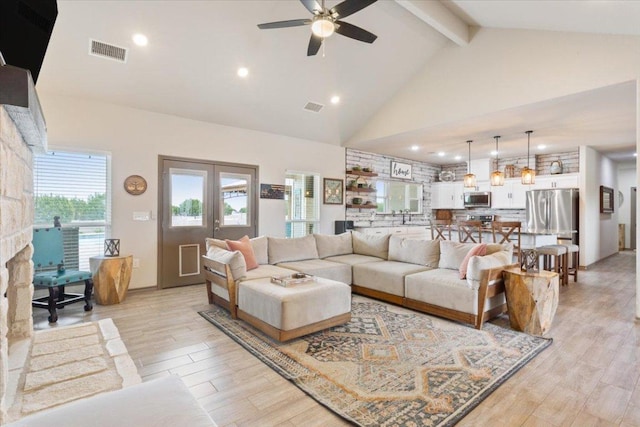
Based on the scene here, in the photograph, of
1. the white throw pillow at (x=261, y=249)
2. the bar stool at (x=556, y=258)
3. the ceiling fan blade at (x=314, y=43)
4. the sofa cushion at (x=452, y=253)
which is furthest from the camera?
the bar stool at (x=556, y=258)

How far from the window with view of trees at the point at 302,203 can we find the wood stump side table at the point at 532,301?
13.5 feet

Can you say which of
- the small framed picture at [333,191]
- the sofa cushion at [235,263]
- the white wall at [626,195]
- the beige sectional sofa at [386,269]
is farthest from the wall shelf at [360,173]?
the white wall at [626,195]

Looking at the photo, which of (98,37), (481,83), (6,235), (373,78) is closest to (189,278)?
(98,37)

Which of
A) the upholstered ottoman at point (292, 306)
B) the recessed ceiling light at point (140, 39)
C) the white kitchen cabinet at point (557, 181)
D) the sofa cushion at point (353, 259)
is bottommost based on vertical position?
Answer: the upholstered ottoman at point (292, 306)

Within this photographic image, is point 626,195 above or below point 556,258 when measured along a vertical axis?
above

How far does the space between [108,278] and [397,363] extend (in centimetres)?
365

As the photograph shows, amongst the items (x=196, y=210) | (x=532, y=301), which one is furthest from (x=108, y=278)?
(x=532, y=301)

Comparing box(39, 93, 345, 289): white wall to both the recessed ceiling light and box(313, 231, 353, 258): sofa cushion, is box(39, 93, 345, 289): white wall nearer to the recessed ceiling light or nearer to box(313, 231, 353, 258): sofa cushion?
the recessed ceiling light

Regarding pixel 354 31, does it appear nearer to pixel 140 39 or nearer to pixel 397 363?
pixel 140 39

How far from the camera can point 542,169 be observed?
7941mm

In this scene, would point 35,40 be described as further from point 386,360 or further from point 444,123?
point 444,123

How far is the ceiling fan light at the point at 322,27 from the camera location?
9.61ft

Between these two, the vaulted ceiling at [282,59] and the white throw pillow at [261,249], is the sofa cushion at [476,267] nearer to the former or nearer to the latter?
the vaulted ceiling at [282,59]

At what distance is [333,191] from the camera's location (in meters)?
7.15
